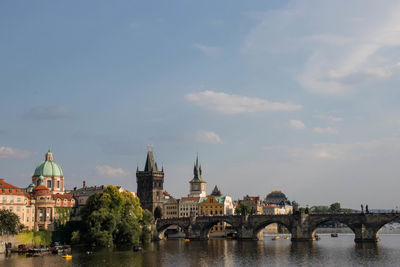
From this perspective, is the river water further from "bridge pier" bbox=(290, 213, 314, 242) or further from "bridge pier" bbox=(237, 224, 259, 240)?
"bridge pier" bbox=(237, 224, 259, 240)

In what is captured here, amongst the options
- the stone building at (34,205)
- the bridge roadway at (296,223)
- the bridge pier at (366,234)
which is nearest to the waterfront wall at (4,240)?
the stone building at (34,205)

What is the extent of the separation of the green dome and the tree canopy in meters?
49.6

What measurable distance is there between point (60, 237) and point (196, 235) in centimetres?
4924

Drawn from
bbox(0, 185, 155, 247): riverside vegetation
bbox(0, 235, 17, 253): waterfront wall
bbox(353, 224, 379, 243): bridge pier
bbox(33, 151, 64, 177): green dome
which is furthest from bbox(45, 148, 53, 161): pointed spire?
bbox(353, 224, 379, 243): bridge pier

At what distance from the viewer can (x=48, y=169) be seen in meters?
186

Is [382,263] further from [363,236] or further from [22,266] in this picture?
[22,266]

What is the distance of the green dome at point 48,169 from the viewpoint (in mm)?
184875

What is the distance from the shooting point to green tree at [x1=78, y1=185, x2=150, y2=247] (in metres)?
125

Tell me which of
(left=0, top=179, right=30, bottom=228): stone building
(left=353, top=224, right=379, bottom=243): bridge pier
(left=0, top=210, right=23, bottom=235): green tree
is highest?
(left=0, top=179, right=30, bottom=228): stone building

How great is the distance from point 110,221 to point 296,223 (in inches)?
2184


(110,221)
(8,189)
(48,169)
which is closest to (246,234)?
(110,221)

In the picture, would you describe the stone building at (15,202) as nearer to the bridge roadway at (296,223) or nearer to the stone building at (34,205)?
the stone building at (34,205)

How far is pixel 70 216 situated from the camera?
155m

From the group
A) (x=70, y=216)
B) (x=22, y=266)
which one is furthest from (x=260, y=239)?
(x=22, y=266)
